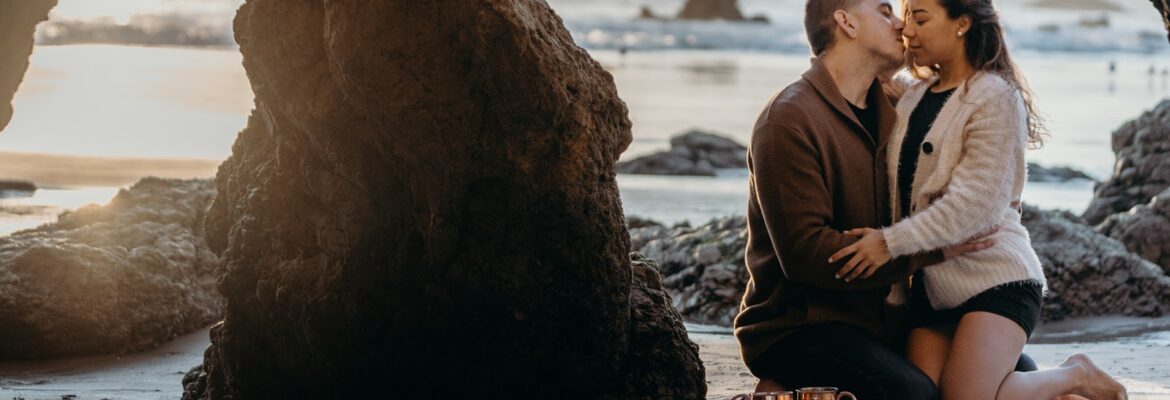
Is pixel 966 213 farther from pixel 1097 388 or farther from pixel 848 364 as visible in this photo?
pixel 1097 388

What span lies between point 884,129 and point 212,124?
55.5ft

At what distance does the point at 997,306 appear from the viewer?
511 centimetres

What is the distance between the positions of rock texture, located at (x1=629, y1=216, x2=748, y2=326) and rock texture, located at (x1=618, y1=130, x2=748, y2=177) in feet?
25.5

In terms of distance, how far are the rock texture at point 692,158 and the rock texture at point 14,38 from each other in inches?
466

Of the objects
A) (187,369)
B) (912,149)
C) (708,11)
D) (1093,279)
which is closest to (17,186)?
(187,369)

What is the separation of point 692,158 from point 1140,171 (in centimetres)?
626

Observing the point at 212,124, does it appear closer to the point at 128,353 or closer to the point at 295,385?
the point at 128,353

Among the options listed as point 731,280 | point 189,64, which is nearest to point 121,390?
point 731,280

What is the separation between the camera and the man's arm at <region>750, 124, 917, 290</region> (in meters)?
4.92

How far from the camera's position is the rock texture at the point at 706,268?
9.91 meters

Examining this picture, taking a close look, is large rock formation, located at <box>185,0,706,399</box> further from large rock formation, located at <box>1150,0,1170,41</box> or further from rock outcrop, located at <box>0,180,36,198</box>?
rock outcrop, located at <box>0,180,36,198</box>

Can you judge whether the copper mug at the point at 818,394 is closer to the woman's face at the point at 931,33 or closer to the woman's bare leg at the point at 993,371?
the woman's bare leg at the point at 993,371

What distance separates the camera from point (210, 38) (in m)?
37.6

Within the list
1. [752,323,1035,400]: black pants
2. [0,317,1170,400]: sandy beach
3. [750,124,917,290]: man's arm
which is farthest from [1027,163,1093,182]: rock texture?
[750,124,917,290]: man's arm
